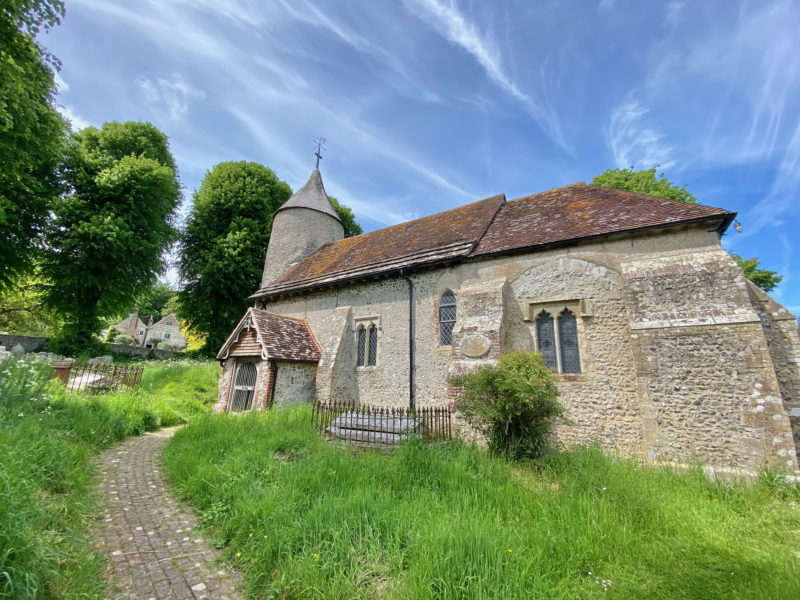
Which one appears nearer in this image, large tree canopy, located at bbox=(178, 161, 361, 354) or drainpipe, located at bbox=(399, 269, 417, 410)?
drainpipe, located at bbox=(399, 269, 417, 410)

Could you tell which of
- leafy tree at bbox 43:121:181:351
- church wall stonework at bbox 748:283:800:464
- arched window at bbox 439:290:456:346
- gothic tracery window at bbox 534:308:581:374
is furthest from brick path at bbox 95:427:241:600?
leafy tree at bbox 43:121:181:351

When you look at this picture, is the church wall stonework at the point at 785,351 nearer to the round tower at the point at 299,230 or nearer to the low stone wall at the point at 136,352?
the round tower at the point at 299,230

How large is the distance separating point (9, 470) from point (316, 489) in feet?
12.4

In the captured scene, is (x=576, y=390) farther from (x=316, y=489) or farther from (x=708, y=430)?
(x=316, y=489)

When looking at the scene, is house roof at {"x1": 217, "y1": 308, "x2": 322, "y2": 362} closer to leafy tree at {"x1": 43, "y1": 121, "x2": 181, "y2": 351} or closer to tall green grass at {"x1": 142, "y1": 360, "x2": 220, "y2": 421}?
tall green grass at {"x1": 142, "y1": 360, "x2": 220, "y2": 421}

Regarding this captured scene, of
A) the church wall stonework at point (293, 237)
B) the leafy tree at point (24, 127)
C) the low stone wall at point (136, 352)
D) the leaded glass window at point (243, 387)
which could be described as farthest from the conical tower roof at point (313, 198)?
the low stone wall at point (136, 352)

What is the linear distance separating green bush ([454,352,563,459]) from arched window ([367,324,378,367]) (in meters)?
5.65

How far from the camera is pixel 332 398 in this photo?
12430 mm

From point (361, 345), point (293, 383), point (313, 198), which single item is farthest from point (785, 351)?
point (313, 198)

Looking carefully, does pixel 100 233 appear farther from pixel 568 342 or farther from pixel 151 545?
pixel 568 342

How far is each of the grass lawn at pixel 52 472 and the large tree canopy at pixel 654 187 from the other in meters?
25.3

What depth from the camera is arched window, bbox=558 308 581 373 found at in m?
9.05

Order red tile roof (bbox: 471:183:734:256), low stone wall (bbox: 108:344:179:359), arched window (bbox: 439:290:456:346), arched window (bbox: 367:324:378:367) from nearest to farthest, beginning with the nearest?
red tile roof (bbox: 471:183:734:256), arched window (bbox: 439:290:456:346), arched window (bbox: 367:324:378:367), low stone wall (bbox: 108:344:179:359)

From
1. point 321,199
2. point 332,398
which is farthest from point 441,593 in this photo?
point 321,199
